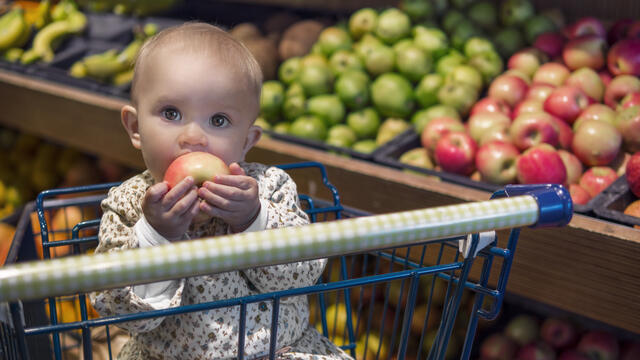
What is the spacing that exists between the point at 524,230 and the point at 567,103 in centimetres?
61

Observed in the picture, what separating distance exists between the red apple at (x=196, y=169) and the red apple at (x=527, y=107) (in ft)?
4.10

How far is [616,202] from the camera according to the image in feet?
4.46

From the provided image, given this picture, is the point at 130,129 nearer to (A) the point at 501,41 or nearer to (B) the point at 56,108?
(B) the point at 56,108

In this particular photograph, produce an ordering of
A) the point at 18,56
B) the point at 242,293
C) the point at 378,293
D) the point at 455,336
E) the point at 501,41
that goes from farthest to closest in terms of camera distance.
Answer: the point at 18,56 < the point at 501,41 < the point at 378,293 < the point at 455,336 < the point at 242,293

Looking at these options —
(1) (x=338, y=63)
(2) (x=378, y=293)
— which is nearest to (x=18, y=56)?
(1) (x=338, y=63)

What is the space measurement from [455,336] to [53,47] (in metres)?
2.29

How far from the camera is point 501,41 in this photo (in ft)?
7.27

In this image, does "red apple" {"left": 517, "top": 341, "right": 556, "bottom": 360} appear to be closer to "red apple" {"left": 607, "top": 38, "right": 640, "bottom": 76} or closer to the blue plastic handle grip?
"red apple" {"left": 607, "top": 38, "right": 640, "bottom": 76}

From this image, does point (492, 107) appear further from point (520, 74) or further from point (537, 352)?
point (537, 352)

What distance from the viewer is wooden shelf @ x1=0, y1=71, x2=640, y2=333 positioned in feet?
3.92

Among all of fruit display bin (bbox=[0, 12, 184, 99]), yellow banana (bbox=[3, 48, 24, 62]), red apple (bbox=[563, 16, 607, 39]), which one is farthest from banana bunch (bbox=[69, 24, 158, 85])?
red apple (bbox=[563, 16, 607, 39])

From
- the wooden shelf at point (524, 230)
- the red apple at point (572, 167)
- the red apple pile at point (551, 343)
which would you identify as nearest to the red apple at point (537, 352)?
the red apple pile at point (551, 343)

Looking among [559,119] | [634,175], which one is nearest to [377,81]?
[559,119]

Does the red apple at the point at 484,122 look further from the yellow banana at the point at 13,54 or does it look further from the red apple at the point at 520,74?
the yellow banana at the point at 13,54
